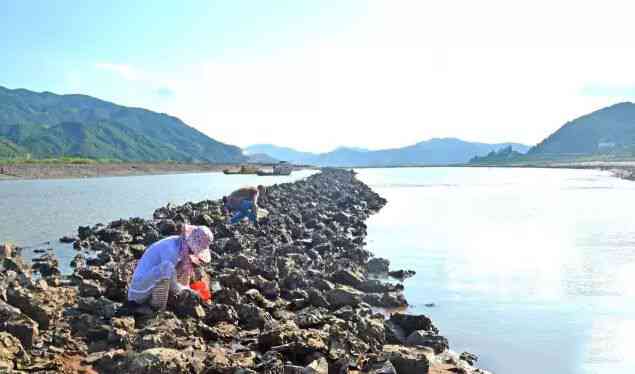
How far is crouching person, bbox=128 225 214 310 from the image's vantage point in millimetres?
6961

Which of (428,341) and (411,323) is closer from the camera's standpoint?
(428,341)

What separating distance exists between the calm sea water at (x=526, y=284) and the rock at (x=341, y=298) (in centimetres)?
123

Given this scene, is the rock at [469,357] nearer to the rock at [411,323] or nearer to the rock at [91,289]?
the rock at [411,323]

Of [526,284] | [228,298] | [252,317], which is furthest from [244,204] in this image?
[252,317]

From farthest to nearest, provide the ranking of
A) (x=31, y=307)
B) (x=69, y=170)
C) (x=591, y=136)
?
(x=591, y=136) < (x=69, y=170) < (x=31, y=307)

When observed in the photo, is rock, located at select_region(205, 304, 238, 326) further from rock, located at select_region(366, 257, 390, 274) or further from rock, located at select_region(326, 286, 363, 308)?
rock, located at select_region(366, 257, 390, 274)

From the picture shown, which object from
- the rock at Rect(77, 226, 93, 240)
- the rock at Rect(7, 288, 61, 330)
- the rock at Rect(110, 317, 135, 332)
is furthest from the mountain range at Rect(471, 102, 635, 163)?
the rock at Rect(7, 288, 61, 330)

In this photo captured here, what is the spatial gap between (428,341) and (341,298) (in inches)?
72.3

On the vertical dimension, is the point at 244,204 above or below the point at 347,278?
above

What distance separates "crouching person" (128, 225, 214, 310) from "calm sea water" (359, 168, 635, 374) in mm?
3513

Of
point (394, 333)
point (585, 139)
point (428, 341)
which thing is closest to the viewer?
point (428, 341)

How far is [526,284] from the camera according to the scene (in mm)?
11047

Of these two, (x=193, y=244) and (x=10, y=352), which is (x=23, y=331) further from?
(x=193, y=244)

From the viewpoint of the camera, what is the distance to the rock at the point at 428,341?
7105 mm
